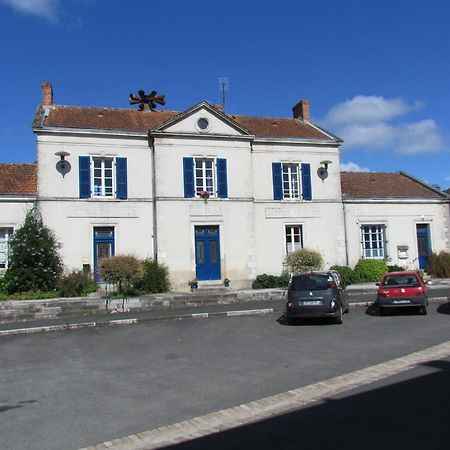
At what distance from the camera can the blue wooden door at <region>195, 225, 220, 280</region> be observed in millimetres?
23344

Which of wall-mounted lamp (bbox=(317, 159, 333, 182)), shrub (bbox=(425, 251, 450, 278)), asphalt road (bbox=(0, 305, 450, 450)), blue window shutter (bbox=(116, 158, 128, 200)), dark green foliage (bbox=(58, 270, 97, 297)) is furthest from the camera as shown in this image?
shrub (bbox=(425, 251, 450, 278))

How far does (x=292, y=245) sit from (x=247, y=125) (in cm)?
670

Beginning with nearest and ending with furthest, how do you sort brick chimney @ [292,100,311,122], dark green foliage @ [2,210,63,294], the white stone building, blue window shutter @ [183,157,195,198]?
dark green foliage @ [2,210,63,294] < the white stone building < blue window shutter @ [183,157,195,198] < brick chimney @ [292,100,311,122]

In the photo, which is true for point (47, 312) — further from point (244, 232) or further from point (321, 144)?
point (321, 144)

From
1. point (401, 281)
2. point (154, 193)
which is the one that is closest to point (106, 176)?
point (154, 193)

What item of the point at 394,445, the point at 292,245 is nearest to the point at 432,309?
the point at 292,245

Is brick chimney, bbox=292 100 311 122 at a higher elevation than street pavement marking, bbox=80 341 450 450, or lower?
higher

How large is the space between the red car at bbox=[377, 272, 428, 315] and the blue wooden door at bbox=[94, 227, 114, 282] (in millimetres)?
12043

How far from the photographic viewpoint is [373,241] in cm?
2716

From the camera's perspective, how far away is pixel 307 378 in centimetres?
845

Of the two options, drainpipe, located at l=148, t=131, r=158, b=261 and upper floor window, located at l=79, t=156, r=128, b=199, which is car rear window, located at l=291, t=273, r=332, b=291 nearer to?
drainpipe, located at l=148, t=131, r=158, b=261

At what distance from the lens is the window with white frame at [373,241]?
26891mm

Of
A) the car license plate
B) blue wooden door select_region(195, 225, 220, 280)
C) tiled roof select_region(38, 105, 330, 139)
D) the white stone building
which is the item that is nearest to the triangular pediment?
the white stone building

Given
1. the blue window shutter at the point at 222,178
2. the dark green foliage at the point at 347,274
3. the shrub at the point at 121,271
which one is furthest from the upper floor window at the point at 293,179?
the shrub at the point at 121,271
